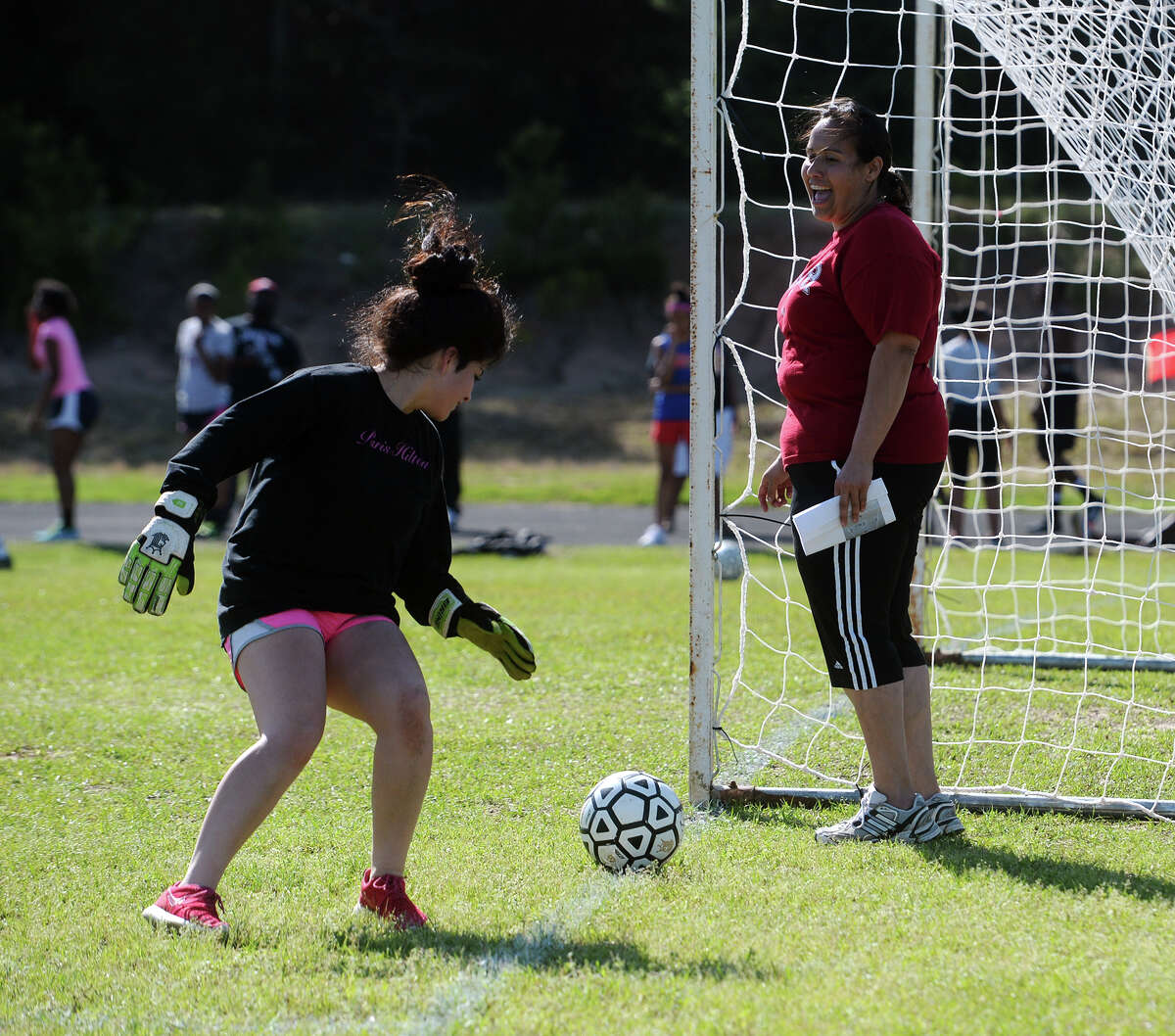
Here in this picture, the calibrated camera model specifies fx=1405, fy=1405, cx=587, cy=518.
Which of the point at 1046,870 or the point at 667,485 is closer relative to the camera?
the point at 1046,870

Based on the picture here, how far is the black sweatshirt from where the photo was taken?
3.44 m

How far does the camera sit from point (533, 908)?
3.61m

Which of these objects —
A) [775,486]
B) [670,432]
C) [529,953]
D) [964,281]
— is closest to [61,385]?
[670,432]

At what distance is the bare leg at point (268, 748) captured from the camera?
331cm

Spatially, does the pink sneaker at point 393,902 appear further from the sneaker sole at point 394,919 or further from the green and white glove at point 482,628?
the green and white glove at point 482,628

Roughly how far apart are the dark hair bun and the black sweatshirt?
26 cm

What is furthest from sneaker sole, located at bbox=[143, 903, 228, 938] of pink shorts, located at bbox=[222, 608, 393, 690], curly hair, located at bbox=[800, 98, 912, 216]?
curly hair, located at bbox=[800, 98, 912, 216]

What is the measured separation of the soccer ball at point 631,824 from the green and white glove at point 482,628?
0.43 metres

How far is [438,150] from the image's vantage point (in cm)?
3453

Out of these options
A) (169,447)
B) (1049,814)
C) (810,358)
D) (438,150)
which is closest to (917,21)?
(810,358)

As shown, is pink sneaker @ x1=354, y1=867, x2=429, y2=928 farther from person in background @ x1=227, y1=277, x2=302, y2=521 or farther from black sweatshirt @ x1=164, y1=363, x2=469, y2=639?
person in background @ x1=227, y1=277, x2=302, y2=521

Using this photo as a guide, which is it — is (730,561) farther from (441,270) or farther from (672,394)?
(441,270)

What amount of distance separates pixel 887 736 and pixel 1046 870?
561 mm

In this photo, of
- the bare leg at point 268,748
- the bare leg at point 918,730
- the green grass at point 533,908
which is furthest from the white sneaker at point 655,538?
the bare leg at point 268,748
